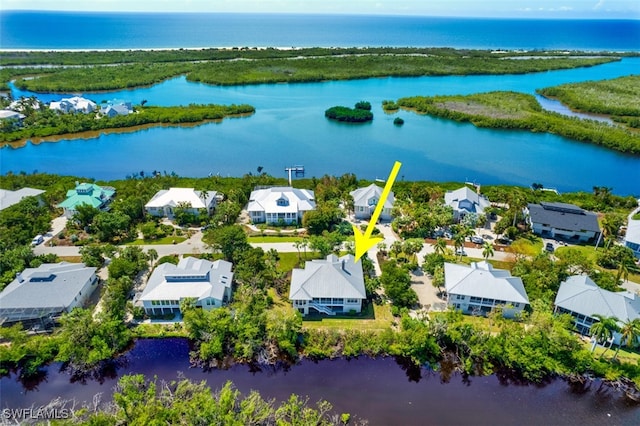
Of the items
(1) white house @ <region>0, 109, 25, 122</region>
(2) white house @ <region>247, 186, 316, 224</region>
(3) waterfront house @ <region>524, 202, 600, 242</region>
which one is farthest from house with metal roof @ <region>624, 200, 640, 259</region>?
(1) white house @ <region>0, 109, 25, 122</region>

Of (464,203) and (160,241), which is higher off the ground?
(464,203)

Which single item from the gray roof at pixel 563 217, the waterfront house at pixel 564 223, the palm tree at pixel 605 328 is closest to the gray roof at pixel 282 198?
the waterfront house at pixel 564 223

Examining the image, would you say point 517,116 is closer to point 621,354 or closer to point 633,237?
point 633,237

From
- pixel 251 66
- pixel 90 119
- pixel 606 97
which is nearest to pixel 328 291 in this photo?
pixel 90 119

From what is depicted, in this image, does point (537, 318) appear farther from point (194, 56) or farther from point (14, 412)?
point (194, 56)

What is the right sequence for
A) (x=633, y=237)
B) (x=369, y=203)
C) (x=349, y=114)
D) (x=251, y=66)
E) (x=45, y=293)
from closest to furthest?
(x=45, y=293), (x=633, y=237), (x=369, y=203), (x=349, y=114), (x=251, y=66)

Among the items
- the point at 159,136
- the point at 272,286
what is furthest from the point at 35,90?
the point at 272,286
